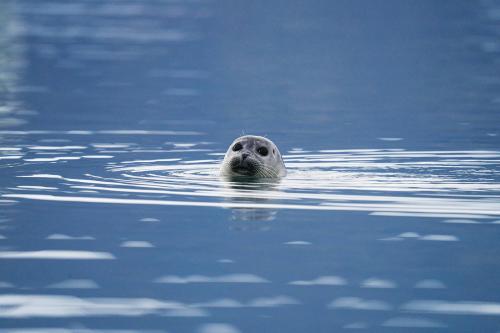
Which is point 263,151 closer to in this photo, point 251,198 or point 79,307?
point 251,198

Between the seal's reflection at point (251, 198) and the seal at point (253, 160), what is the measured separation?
0.65 feet

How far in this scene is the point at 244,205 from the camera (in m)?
18.5

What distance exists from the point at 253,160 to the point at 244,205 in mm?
2813

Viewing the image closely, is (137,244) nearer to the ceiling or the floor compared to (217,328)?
nearer to the ceiling

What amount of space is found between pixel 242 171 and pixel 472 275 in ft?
23.7

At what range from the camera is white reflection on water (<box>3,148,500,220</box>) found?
1838cm

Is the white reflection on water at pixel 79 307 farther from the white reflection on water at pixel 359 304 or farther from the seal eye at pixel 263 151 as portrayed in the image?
the seal eye at pixel 263 151

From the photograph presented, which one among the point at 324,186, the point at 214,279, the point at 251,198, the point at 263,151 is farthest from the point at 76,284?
the point at 263,151

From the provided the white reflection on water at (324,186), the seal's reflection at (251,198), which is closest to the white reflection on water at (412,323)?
the white reflection on water at (324,186)

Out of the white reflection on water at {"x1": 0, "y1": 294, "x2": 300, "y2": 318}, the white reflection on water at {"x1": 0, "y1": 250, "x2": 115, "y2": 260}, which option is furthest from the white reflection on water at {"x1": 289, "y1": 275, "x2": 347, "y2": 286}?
the white reflection on water at {"x1": 0, "y1": 250, "x2": 115, "y2": 260}

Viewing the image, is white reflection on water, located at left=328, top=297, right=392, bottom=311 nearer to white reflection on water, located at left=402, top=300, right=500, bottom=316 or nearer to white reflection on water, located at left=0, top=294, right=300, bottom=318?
white reflection on water, located at left=402, top=300, right=500, bottom=316

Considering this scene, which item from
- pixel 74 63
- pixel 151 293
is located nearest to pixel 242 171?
pixel 151 293

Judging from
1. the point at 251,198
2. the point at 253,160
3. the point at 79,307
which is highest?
the point at 253,160

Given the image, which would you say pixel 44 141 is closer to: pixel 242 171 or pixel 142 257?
pixel 242 171
